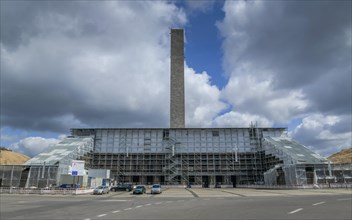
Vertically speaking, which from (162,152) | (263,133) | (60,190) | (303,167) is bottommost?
(60,190)

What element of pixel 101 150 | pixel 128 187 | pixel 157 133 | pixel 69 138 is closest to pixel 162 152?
pixel 157 133

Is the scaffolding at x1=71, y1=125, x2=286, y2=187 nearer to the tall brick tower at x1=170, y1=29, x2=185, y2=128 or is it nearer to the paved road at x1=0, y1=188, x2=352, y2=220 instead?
the tall brick tower at x1=170, y1=29, x2=185, y2=128

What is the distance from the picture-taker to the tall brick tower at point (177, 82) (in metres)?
96.2

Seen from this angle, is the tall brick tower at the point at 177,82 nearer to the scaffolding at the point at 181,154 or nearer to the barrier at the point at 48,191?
the scaffolding at the point at 181,154

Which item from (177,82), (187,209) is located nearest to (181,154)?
(177,82)

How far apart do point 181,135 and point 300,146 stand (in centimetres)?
3290

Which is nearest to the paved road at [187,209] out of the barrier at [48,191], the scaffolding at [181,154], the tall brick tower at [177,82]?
the barrier at [48,191]

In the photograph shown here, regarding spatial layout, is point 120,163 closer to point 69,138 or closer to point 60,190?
point 69,138

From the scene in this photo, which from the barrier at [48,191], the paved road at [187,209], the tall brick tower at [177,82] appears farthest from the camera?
the tall brick tower at [177,82]

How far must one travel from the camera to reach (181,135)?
294 ft

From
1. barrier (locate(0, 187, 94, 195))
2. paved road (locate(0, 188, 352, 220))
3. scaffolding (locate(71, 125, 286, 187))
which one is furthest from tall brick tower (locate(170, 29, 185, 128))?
paved road (locate(0, 188, 352, 220))

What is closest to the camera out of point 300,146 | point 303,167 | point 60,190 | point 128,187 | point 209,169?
point 60,190

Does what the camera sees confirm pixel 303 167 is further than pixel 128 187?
Yes

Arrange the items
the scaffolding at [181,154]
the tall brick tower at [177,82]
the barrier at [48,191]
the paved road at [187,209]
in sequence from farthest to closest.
→ the tall brick tower at [177,82] < the scaffolding at [181,154] < the barrier at [48,191] < the paved road at [187,209]
